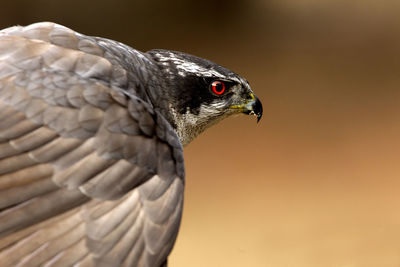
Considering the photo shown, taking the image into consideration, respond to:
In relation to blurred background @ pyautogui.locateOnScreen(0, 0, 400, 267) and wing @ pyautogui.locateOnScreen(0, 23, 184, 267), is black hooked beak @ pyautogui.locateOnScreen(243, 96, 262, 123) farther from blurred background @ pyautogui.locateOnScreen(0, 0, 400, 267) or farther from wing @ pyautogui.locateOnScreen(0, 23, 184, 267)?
blurred background @ pyautogui.locateOnScreen(0, 0, 400, 267)

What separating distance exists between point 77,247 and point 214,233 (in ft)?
10.5

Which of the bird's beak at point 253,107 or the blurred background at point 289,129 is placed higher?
the bird's beak at point 253,107

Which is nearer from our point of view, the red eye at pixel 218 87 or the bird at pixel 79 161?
Result: the bird at pixel 79 161

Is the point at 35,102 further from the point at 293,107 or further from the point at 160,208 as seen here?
the point at 293,107

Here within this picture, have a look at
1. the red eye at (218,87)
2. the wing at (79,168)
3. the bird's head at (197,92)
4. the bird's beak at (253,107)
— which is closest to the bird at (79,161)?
the wing at (79,168)

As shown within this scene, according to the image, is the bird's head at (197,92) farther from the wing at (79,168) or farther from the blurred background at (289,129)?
the blurred background at (289,129)

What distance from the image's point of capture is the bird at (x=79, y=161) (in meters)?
1.68

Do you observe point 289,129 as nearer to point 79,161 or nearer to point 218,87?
point 218,87

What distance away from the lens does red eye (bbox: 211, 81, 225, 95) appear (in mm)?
2520

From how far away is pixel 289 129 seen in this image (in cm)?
559

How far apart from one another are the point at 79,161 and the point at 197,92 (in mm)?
846

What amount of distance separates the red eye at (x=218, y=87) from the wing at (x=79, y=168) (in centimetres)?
54

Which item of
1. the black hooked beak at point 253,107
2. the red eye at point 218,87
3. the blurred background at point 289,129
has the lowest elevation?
the blurred background at point 289,129

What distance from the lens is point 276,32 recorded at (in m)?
6.22
